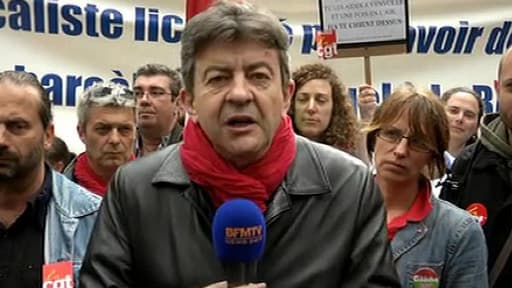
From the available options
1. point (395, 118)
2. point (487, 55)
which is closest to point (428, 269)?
point (395, 118)

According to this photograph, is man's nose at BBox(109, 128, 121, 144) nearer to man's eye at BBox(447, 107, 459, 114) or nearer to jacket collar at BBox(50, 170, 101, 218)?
jacket collar at BBox(50, 170, 101, 218)

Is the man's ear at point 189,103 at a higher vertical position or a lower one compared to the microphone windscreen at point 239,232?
higher

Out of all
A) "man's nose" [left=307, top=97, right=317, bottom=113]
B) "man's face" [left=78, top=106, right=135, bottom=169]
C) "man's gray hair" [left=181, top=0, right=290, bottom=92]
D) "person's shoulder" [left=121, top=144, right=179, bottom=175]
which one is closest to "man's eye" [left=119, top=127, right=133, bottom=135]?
"man's face" [left=78, top=106, right=135, bottom=169]

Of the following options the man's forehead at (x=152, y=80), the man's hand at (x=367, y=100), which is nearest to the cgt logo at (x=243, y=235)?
the man's forehead at (x=152, y=80)

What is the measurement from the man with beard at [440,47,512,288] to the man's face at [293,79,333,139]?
1.05 m

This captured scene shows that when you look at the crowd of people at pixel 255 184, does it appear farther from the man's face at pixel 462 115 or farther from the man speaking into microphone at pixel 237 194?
the man's face at pixel 462 115

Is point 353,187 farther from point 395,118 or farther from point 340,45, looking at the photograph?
point 340,45

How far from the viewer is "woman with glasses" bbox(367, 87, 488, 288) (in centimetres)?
282

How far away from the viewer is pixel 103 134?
13.4 ft

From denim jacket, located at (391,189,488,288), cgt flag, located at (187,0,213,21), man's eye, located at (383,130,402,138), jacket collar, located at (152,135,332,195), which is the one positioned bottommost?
denim jacket, located at (391,189,488,288)

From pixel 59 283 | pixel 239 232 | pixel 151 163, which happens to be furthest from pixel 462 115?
pixel 239 232

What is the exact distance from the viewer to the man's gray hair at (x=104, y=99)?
4.11 metres

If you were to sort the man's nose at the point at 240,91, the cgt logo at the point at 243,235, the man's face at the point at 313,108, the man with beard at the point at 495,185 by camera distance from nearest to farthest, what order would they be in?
the cgt logo at the point at 243,235, the man's nose at the point at 240,91, the man with beard at the point at 495,185, the man's face at the point at 313,108

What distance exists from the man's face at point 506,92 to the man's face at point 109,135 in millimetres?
1659
